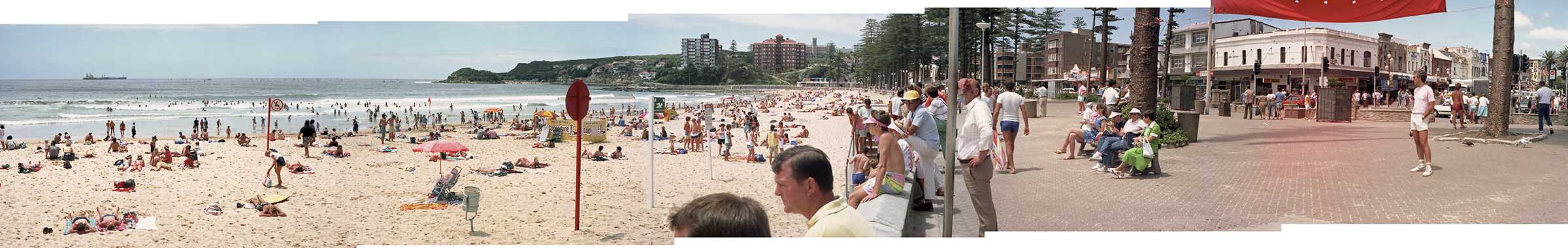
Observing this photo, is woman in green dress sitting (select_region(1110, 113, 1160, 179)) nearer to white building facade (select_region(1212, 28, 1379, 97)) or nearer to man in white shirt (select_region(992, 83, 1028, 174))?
man in white shirt (select_region(992, 83, 1028, 174))

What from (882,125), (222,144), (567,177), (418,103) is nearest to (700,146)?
(567,177)

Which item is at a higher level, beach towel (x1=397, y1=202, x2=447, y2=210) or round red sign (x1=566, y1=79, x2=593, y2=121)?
round red sign (x1=566, y1=79, x2=593, y2=121)

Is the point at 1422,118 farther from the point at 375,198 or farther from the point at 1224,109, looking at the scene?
the point at 1224,109

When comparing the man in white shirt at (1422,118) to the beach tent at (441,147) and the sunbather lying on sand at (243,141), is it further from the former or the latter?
the sunbather lying on sand at (243,141)

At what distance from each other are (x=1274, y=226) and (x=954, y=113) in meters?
2.64

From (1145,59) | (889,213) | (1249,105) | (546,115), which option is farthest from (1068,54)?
(889,213)

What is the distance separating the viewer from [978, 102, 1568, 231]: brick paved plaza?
18.0 feet

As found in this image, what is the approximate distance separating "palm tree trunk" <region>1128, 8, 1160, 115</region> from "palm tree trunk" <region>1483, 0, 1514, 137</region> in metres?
3.36

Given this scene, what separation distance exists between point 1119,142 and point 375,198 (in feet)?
32.0

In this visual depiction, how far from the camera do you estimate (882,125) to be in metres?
5.54

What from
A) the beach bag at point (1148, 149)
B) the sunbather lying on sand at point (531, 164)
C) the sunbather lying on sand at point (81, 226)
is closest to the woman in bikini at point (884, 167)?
the beach bag at point (1148, 149)

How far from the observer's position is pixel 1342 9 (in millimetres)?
5828

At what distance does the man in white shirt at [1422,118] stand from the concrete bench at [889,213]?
433 cm

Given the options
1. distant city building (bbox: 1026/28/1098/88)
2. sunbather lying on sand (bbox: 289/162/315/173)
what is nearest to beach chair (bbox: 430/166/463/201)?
sunbather lying on sand (bbox: 289/162/315/173)
